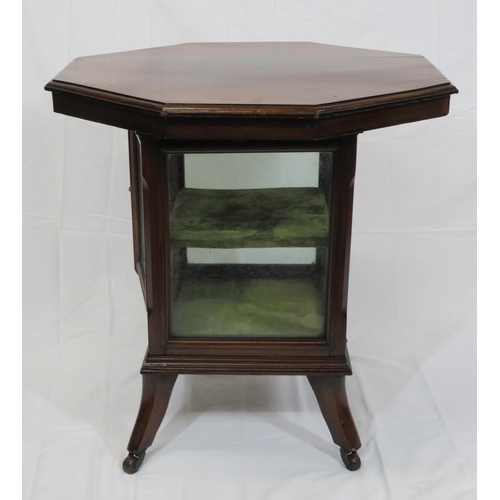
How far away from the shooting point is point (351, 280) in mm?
2205

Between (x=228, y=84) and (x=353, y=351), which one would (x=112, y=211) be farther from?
(x=228, y=84)

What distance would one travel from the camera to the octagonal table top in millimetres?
1274

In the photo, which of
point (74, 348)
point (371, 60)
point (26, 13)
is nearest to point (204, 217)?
point (371, 60)

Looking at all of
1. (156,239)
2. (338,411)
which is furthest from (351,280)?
(156,239)

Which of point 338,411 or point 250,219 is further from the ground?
point 250,219

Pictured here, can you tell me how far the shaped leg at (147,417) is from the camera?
1.59m

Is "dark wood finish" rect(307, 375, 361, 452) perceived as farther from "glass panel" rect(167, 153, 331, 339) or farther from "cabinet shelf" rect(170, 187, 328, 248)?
"cabinet shelf" rect(170, 187, 328, 248)

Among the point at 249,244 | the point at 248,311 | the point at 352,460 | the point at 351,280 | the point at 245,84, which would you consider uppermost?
the point at 245,84

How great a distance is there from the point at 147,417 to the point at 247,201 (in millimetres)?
455

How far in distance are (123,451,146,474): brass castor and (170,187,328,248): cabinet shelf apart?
0.42 metres

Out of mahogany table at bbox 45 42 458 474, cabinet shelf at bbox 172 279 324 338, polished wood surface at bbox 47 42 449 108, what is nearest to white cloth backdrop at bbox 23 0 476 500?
mahogany table at bbox 45 42 458 474

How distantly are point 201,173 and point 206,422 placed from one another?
566mm

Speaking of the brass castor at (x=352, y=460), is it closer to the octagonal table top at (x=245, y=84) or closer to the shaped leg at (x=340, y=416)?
the shaped leg at (x=340, y=416)

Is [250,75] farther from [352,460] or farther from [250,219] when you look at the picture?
[352,460]
